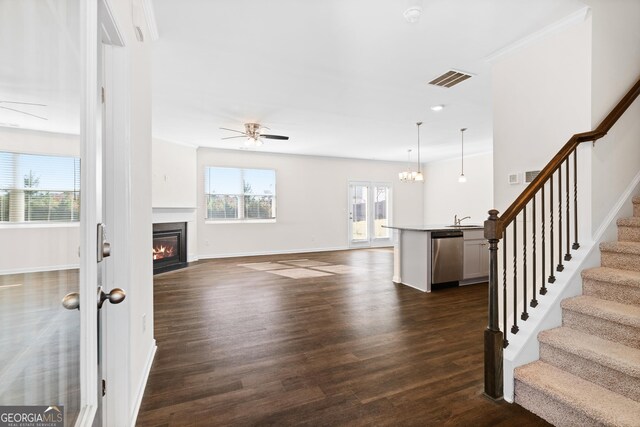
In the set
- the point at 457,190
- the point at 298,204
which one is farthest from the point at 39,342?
the point at 457,190

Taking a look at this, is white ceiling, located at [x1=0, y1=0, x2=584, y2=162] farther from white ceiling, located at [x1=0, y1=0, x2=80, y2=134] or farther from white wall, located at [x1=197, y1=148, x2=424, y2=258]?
white wall, located at [x1=197, y1=148, x2=424, y2=258]

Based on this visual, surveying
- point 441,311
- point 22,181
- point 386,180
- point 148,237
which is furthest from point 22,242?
point 386,180

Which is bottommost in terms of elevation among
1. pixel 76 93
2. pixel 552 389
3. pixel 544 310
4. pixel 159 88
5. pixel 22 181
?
pixel 552 389

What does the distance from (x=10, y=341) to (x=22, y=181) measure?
33cm

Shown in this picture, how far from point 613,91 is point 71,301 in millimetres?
3863

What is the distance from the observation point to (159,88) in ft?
13.3

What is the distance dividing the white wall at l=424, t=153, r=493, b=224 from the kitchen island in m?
3.84

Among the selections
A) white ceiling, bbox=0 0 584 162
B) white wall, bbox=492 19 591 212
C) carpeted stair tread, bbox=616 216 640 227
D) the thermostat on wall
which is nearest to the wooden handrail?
white wall, bbox=492 19 591 212

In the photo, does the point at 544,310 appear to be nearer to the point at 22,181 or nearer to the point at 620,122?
the point at 620,122

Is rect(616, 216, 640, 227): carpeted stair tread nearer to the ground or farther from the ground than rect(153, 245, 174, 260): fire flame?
farther from the ground

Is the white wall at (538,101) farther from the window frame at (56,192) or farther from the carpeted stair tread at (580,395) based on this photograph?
the window frame at (56,192)

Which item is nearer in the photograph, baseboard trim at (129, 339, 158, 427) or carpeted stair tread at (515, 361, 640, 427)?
carpeted stair tread at (515, 361, 640, 427)

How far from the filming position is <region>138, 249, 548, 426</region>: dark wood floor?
1.87 meters

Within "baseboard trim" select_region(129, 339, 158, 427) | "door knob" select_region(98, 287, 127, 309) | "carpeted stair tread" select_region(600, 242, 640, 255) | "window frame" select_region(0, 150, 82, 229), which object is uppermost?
"window frame" select_region(0, 150, 82, 229)
